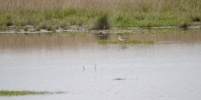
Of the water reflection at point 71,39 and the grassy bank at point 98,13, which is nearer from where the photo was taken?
the water reflection at point 71,39

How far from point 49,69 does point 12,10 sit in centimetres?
1468

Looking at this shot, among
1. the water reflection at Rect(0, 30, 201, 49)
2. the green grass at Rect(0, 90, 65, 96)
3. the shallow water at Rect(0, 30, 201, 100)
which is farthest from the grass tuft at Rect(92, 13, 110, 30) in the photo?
the green grass at Rect(0, 90, 65, 96)

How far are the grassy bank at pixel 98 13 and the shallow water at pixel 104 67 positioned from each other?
2.87m

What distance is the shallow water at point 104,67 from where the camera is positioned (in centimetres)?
1434

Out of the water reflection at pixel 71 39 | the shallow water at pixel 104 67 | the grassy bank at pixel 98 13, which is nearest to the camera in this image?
the shallow water at pixel 104 67

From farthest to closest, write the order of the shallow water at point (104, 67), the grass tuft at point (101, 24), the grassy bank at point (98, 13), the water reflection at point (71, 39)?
the grassy bank at point (98, 13) → the grass tuft at point (101, 24) → the water reflection at point (71, 39) → the shallow water at point (104, 67)

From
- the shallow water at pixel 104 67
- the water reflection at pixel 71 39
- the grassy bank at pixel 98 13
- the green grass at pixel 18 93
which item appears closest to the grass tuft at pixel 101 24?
the grassy bank at pixel 98 13

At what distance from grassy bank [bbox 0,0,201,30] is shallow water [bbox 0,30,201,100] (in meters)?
2.87

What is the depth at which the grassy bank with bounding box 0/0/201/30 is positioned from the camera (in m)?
30.0

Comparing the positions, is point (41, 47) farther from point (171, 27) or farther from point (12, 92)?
point (12, 92)

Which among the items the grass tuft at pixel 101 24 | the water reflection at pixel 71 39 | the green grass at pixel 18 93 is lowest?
the green grass at pixel 18 93

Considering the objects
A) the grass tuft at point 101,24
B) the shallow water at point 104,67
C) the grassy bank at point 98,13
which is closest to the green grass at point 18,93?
the shallow water at point 104,67

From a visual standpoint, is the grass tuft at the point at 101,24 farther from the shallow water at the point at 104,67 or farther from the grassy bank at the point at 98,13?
the shallow water at the point at 104,67

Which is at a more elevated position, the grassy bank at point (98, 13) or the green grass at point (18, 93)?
the grassy bank at point (98, 13)
